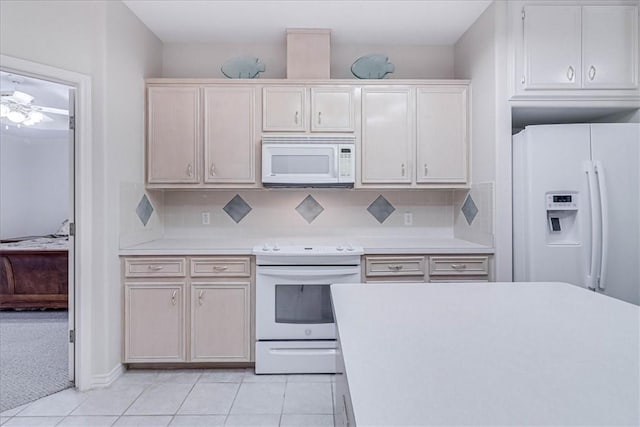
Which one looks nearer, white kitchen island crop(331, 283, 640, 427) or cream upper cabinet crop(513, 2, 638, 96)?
white kitchen island crop(331, 283, 640, 427)

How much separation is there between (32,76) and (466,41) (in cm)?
316

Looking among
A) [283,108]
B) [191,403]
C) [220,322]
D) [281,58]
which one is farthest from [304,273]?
[281,58]

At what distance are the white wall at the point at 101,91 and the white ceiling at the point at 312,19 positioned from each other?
361 millimetres

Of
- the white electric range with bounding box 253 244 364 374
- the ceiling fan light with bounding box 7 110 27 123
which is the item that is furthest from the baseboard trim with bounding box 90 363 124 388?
the ceiling fan light with bounding box 7 110 27 123

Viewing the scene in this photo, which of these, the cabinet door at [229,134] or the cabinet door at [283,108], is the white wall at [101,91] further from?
the cabinet door at [283,108]

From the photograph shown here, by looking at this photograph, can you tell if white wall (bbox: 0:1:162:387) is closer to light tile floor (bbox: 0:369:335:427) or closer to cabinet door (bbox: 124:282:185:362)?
cabinet door (bbox: 124:282:185:362)

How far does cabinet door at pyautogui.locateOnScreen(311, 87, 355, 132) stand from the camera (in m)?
2.74

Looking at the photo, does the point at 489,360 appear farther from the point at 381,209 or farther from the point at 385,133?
the point at 381,209

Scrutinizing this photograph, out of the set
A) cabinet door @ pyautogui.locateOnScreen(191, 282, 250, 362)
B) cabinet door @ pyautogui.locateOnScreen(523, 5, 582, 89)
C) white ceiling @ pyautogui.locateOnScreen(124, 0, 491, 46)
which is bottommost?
cabinet door @ pyautogui.locateOnScreen(191, 282, 250, 362)

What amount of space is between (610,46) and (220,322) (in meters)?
3.34

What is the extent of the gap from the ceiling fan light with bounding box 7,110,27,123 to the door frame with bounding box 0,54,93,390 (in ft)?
9.94

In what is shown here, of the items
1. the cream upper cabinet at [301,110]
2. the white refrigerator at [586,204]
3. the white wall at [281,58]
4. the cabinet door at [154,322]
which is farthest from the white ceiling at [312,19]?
the cabinet door at [154,322]

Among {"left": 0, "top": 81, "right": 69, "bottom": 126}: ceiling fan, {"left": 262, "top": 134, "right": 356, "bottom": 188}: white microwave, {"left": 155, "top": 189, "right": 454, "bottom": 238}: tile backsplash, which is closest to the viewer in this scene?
{"left": 262, "top": 134, "right": 356, "bottom": 188}: white microwave

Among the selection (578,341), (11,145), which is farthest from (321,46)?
(11,145)
